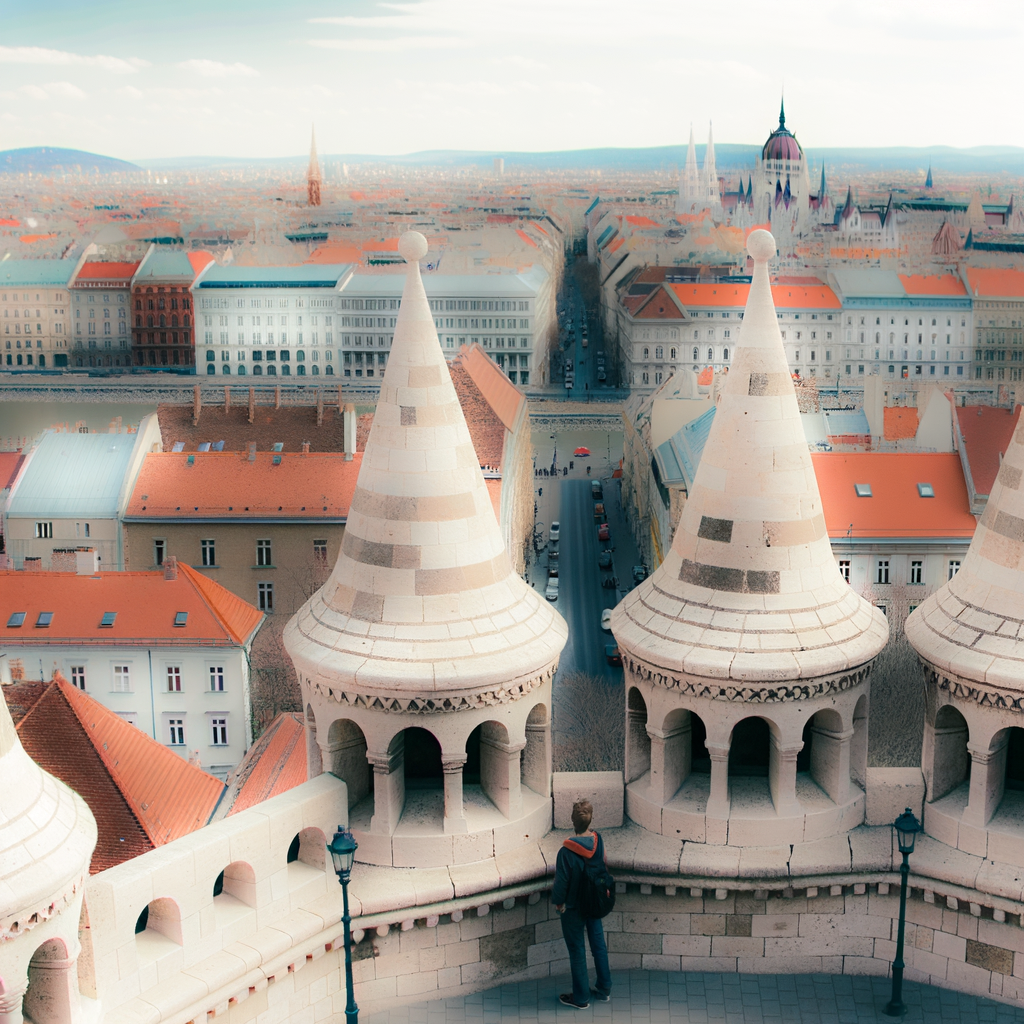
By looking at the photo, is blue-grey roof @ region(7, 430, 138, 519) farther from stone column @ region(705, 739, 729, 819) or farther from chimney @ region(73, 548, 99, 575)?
stone column @ region(705, 739, 729, 819)

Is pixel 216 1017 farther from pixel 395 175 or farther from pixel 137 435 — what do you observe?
pixel 395 175

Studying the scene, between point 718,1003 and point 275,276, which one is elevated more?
point 718,1003

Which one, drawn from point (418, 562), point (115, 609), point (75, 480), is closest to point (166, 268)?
point (75, 480)

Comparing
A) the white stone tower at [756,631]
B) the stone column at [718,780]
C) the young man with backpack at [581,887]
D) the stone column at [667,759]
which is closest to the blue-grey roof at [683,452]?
the stone column at [667,759]

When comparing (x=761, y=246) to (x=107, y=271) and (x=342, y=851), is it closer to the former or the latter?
(x=342, y=851)

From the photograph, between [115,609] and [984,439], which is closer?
[115,609]

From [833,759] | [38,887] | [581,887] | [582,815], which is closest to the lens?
[38,887]

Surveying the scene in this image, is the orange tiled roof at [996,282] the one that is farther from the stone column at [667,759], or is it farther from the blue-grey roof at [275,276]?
the stone column at [667,759]
